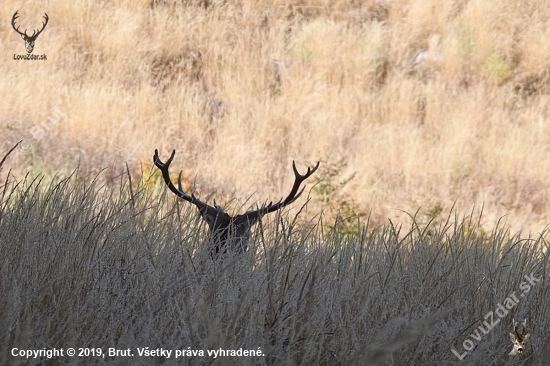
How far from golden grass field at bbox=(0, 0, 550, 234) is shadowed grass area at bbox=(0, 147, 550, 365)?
4.91 meters

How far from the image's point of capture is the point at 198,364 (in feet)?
7.33

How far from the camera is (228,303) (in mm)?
Result: 2674

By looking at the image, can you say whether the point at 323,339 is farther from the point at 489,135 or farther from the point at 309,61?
the point at 309,61

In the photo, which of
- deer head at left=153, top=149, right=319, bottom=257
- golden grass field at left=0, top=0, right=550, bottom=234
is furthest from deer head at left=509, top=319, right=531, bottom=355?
golden grass field at left=0, top=0, right=550, bottom=234

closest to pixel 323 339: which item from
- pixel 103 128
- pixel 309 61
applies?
pixel 103 128

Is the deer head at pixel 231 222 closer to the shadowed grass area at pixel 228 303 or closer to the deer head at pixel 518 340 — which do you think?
the shadowed grass area at pixel 228 303

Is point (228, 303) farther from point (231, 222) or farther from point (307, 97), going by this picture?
point (307, 97)

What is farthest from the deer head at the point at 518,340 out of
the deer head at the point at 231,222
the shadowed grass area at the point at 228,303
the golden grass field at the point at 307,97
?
the golden grass field at the point at 307,97

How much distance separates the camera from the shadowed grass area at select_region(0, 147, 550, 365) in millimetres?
2387

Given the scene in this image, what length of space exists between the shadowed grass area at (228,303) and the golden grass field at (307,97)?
4911mm

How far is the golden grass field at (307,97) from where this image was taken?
360 inches

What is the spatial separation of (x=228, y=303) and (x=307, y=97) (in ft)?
27.8

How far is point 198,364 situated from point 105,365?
27cm

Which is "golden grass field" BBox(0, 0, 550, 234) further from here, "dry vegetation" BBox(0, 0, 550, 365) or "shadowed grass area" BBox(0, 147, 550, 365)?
"shadowed grass area" BBox(0, 147, 550, 365)
